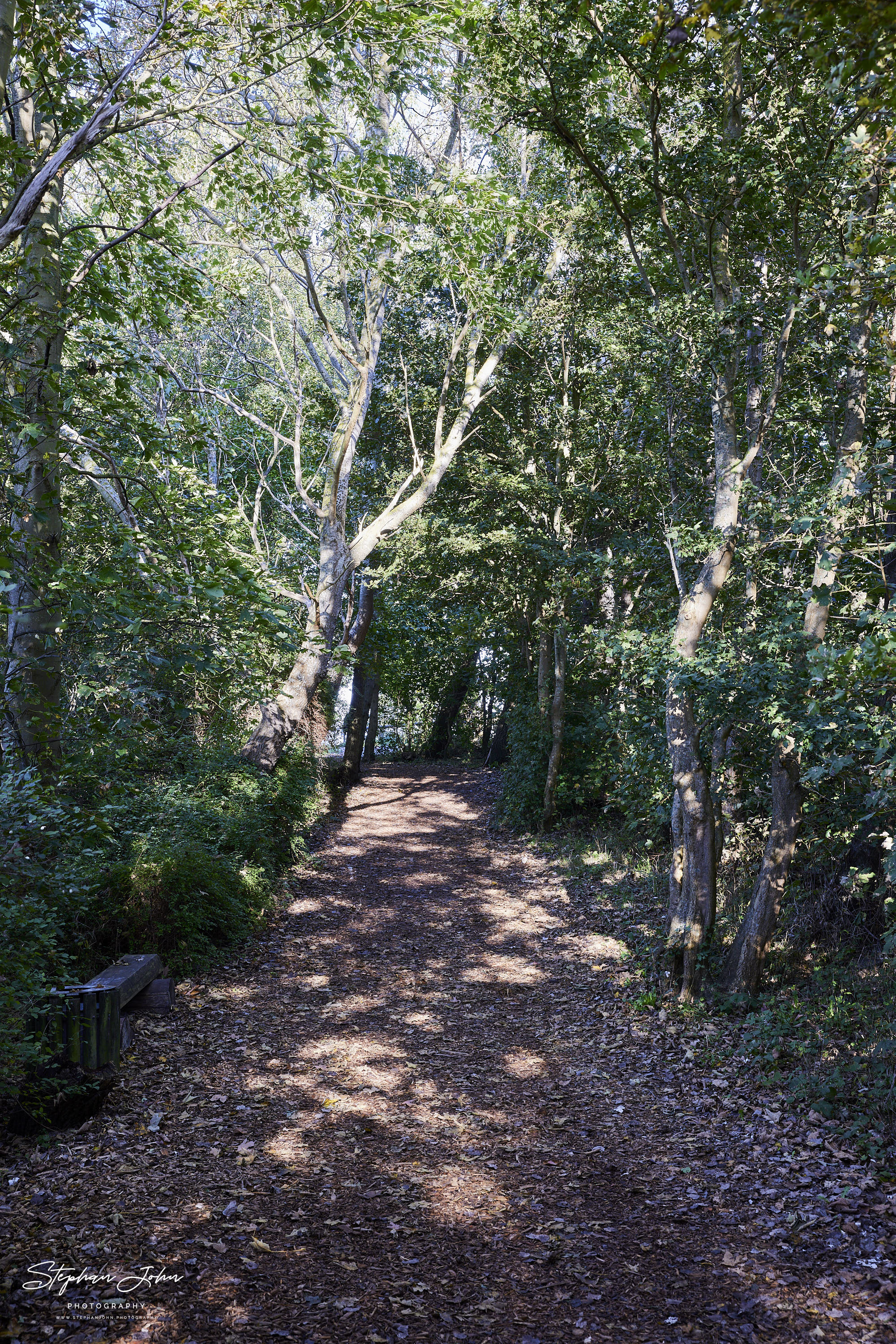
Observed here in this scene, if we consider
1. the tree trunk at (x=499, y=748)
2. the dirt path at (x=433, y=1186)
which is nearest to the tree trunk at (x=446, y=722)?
the tree trunk at (x=499, y=748)

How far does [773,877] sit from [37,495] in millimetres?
6373

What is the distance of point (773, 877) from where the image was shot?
6.60 m

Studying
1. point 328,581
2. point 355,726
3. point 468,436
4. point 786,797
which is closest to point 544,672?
point 468,436

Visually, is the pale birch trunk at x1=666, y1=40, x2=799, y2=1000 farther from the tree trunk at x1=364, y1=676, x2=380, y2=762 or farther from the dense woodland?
the tree trunk at x1=364, y1=676, x2=380, y2=762

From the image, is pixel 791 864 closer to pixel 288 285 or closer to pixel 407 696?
pixel 288 285

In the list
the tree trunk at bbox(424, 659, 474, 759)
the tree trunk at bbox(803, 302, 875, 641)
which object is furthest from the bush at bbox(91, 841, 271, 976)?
the tree trunk at bbox(424, 659, 474, 759)

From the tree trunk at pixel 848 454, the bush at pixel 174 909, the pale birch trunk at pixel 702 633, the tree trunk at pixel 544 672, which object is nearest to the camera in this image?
the tree trunk at pixel 848 454

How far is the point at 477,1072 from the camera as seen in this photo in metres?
6.03

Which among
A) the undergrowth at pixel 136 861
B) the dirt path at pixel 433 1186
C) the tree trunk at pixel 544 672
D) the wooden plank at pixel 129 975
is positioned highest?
the tree trunk at pixel 544 672

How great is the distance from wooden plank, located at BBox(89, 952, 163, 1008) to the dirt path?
0.38 meters

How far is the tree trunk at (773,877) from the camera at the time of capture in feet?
21.5

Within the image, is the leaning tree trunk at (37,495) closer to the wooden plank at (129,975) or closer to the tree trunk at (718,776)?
the wooden plank at (129,975)

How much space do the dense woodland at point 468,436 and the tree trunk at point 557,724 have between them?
900mm

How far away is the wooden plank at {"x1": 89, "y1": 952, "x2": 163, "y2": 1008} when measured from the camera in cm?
563
